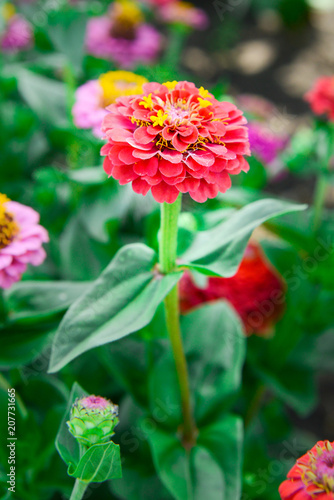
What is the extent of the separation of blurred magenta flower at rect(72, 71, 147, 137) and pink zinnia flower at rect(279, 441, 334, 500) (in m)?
0.54

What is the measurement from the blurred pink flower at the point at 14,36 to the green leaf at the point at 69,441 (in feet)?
3.42

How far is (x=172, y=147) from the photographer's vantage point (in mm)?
377

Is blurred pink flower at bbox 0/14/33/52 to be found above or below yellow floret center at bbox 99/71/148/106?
above

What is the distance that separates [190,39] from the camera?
2238 millimetres

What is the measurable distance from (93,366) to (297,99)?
157 centimetres

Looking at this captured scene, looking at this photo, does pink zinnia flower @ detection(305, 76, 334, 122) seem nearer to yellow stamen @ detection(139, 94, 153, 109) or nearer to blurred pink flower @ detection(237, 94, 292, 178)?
blurred pink flower @ detection(237, 94, 292, 178)

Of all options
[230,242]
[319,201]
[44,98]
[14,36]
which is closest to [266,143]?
[319,201]

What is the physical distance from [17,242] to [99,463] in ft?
0.81

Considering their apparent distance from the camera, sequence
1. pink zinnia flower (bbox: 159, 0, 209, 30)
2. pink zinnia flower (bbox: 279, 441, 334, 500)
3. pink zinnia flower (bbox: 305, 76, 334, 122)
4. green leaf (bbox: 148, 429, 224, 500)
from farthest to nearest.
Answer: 1. pink zinnia flower (bbox: 159, 0, 209, 30)
2. pink zinnia flower (bbox: 305, 76, 334, 122)
3. green leaf (bbox: 148, 429, 224, 500)
4. pink zinnia flower (bbox: 279, 441, 334, 500)

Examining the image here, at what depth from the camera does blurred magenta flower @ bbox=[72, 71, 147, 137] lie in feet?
2.42

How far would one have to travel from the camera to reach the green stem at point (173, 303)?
16.8 inches

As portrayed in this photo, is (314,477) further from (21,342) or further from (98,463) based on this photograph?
(21,342)

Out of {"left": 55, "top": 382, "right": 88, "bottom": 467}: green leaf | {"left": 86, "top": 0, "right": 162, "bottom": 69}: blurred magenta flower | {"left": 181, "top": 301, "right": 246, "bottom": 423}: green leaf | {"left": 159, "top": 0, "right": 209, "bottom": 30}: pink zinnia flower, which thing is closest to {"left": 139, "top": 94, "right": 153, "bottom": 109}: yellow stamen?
{"left": 55, "top": 382, "right": 88, "bottom": 467}: green leaf

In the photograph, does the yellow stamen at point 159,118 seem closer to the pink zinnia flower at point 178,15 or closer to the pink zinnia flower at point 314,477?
the pink zinnia flower at point 314,477
